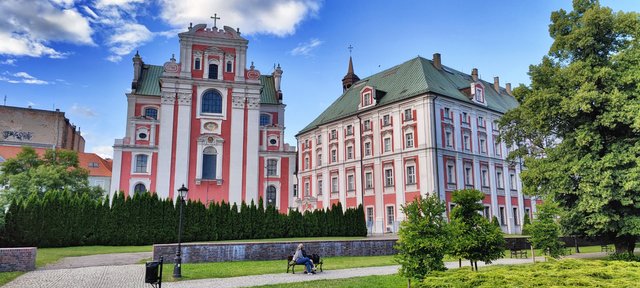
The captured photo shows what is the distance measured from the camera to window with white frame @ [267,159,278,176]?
39625mm

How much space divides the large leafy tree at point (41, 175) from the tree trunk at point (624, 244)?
34.3 meters

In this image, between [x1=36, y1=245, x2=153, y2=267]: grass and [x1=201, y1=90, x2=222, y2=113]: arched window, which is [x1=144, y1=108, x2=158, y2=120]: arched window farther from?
[x1=36, y1=245, x2=153, y2=267]: grass

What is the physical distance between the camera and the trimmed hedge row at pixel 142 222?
76.6ft

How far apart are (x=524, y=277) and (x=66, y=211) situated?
952 inches

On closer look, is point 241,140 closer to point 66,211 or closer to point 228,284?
point 66,211

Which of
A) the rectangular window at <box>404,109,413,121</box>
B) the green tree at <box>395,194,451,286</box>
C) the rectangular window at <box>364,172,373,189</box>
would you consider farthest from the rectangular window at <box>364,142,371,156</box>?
the green tree at <box>395,194,451,286</box>

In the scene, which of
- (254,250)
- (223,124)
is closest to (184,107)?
(223,124)

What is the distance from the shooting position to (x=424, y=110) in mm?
36125

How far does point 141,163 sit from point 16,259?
2317 cm

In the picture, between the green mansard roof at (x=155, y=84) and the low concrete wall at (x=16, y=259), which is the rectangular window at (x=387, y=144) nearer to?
the green mansard roof at (x=155, y=84)

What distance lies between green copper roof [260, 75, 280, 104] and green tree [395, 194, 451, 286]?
120 ft

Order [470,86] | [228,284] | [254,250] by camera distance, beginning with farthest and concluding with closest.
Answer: [470,86] → [254,250] → [228,284]

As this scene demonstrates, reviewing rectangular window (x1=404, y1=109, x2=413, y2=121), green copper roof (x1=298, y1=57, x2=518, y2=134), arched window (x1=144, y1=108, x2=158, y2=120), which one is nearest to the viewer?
rectangular window (x1=404, y1=109, x2=413, y2=121)

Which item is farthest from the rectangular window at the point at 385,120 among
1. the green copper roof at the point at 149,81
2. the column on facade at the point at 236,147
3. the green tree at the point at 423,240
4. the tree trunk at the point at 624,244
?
the green tree at the point at 423,240
